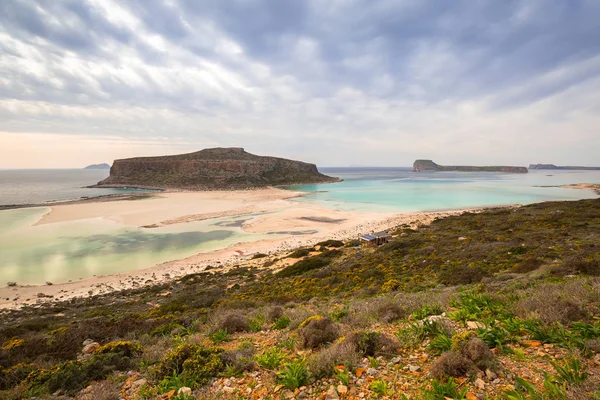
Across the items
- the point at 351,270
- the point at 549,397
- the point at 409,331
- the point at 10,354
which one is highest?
the point at 549,397

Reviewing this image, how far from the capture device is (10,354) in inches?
268

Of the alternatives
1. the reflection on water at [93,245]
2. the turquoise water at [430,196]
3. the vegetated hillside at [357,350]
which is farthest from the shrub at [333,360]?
the turquoise water at [430,196]

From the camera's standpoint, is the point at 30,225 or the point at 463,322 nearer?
the point at 463,322

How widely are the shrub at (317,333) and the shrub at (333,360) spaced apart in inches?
36.4

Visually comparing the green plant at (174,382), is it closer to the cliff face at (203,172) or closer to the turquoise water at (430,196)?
the turquoise water at (430,196)

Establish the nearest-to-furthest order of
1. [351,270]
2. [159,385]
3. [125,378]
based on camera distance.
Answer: [159,385], [125,378], [351,270]

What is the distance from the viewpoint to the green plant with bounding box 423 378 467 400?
11.0ft

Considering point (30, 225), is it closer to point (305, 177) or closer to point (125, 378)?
point (125, 378)

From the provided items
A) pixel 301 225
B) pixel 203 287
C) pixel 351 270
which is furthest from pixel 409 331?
pixel 301 225

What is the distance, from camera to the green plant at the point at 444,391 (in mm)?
3365

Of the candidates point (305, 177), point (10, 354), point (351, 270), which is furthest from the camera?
point (305, 177)

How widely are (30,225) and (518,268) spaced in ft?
189

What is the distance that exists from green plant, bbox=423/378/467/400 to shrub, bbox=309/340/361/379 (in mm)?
1256

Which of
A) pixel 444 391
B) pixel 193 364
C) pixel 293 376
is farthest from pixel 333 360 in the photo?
pixel 193 364
